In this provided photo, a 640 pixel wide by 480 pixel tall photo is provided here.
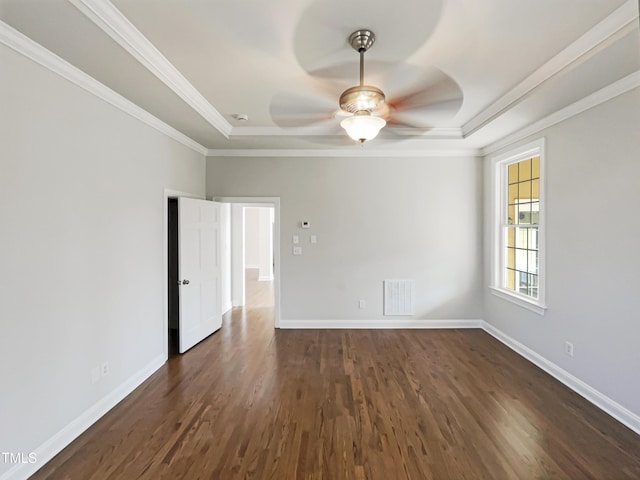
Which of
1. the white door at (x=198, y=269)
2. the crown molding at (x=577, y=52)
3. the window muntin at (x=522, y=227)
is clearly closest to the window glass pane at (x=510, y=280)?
the window muntin at (x=522, y=227)

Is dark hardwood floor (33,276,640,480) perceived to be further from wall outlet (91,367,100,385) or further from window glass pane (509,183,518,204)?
window glass pane (509,183,518,204)

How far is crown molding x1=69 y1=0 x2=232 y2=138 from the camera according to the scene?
5.55 ft

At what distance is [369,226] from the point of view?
4703 millimetres

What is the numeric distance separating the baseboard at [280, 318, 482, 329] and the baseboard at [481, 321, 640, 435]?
647 millimetres

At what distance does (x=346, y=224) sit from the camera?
4.70m

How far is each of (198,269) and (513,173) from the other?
438 cm

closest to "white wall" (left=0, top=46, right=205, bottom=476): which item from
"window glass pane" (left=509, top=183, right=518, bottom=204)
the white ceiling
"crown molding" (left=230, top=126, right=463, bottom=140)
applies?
the white ceiling

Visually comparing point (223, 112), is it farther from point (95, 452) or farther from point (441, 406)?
point (441, 406)

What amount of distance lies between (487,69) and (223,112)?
260 centimetres

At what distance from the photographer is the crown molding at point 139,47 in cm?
169

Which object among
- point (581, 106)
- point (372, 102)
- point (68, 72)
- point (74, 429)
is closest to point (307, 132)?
point (372, 102)

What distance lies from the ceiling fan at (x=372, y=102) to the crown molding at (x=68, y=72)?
4.23ft

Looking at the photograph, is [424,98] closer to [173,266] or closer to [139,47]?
[139,47]

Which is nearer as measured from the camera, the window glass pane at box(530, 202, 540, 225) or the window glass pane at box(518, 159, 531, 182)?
the window glass pane at box(530, 202, 540, 225)
